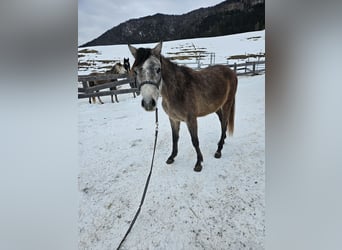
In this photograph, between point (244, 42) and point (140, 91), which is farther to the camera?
point (244, 42)

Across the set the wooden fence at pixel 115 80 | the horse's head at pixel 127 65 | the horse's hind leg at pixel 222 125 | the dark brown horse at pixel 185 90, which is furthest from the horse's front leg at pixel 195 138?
the horse's head at pixel 127 65

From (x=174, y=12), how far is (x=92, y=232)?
122 centimetres

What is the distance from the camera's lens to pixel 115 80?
4.20 ft

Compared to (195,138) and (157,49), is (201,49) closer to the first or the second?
(157,49)

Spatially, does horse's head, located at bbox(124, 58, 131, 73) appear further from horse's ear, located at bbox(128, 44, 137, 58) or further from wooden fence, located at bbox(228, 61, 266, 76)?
wooden fence, located at bbox(228, 61, 266, 76)

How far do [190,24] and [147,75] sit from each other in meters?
0.44

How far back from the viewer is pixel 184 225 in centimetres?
108

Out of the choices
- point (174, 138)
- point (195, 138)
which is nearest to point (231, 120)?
point (195, 138)

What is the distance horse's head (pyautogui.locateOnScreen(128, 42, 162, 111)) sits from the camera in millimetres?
1053

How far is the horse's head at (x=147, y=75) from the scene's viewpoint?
105cm

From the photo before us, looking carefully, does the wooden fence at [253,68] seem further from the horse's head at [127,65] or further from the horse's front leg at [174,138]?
the horse's head at [127,65]

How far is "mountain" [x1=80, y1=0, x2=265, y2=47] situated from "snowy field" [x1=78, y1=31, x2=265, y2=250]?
0.11m
